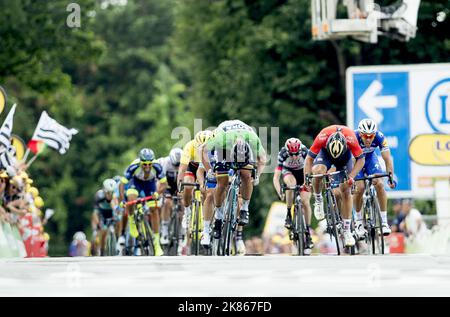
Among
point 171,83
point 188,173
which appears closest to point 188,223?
point 188,173

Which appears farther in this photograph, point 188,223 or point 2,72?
point 2,72

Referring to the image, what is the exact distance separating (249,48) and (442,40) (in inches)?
199

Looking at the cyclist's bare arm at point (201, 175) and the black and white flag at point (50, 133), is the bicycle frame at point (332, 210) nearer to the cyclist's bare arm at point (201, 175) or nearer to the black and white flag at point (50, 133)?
the cyclist's bare arm at point (201, 175)

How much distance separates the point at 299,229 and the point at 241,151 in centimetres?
200

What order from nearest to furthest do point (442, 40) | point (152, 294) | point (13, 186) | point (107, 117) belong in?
point (152, 294) → point (13, 186) → point (442, 40) → point (107, 117)

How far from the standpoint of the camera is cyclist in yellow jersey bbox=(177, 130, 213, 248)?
22594 millimetres

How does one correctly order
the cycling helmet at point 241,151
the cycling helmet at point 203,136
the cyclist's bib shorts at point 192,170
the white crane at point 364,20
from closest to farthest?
the cycling helmet at point 241,151, the cycling helmet at point 203,136, the cyclist's bib shorts at point 192,170, the white crane at point 364,20

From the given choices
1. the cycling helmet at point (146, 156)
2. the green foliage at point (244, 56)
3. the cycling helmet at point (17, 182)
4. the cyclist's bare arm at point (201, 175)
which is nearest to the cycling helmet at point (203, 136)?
the cyclist's bare arm at point (201, 175)

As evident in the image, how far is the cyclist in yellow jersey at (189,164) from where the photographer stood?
74.1 feet

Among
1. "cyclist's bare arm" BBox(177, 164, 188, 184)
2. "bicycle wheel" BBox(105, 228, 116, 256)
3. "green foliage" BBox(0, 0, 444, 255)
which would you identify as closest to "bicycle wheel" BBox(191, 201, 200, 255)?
"cyclist's bare arm" BBox(177, 164, 188, 184)

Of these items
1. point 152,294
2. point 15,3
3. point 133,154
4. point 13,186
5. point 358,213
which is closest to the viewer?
point 152,294

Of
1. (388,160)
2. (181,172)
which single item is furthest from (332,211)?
(181,172)

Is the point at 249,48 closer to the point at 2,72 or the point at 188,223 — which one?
the point at 2,72

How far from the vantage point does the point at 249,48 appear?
45.3 meters
